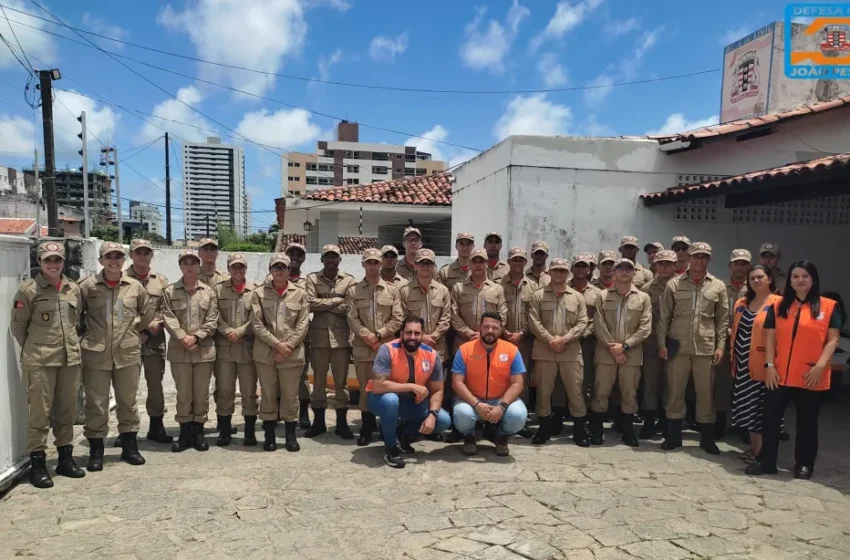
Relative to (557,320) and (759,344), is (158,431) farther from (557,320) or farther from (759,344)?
(759,344)

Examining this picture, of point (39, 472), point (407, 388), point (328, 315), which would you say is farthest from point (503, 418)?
point (39, 472)

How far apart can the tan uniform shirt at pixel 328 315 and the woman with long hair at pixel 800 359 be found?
12.2 ft

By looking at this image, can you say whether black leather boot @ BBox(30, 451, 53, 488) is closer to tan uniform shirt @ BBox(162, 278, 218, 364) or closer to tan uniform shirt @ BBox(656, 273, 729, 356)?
tan uniform shirt @ BBox(162, 278, 218, 364)

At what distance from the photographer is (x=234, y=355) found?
5.38m

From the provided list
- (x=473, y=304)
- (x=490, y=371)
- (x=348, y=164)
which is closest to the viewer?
(x=490, y=371)

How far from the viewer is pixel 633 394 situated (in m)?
5.61

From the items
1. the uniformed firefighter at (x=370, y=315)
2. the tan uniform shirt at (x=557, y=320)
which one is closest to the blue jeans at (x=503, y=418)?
the tan uniform shirt at (x=557, y=320)

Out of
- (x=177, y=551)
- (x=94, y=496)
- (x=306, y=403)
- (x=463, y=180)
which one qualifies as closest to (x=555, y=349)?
(x=306, y=403)

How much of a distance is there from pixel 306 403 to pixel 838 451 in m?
5.17

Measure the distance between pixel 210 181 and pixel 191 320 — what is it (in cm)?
4647

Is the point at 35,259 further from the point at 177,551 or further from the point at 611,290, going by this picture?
the point at 611,290

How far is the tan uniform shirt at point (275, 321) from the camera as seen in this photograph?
→ 5293mm

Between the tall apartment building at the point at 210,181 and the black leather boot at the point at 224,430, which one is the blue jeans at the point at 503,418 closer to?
the black leather boot at the point at 224,430

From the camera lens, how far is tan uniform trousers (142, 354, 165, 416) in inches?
214
